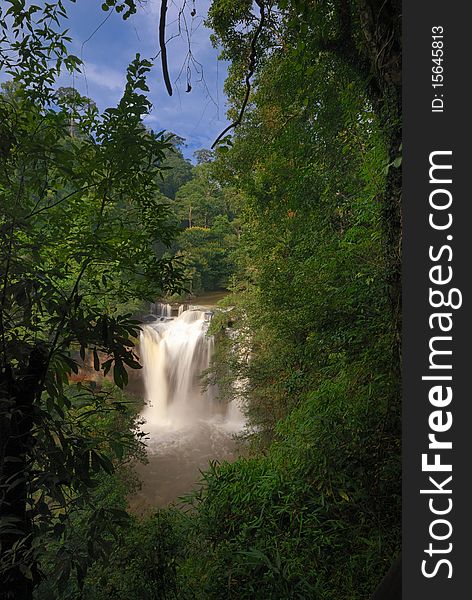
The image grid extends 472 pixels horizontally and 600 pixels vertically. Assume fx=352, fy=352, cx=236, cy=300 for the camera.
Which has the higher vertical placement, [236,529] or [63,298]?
[63,298]

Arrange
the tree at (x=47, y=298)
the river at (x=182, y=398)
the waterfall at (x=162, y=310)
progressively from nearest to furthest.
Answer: the tree at (x=47, y=298) < the river at (x=182, y=398) < the waterfall at (x=162, y=310)

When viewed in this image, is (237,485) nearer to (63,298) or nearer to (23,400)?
(23,400)

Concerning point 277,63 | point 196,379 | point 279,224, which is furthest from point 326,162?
point 196,379

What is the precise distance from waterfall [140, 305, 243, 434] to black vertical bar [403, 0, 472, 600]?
10.7 meters

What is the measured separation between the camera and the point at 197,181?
1712cm

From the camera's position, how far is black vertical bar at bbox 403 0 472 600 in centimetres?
79

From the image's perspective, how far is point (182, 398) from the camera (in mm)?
11586

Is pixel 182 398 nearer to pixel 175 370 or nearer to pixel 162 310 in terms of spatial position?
pixel 175 370

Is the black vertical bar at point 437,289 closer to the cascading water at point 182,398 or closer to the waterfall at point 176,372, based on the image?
the cascading water at point 182,398

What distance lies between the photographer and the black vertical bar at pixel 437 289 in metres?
0.79

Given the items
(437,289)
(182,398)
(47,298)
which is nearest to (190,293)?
(47,298)

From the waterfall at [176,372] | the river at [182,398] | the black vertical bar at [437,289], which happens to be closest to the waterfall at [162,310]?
the river at [182,398]

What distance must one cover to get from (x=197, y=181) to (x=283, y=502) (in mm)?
16396

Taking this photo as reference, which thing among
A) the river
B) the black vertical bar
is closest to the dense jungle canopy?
the black vertical bar
